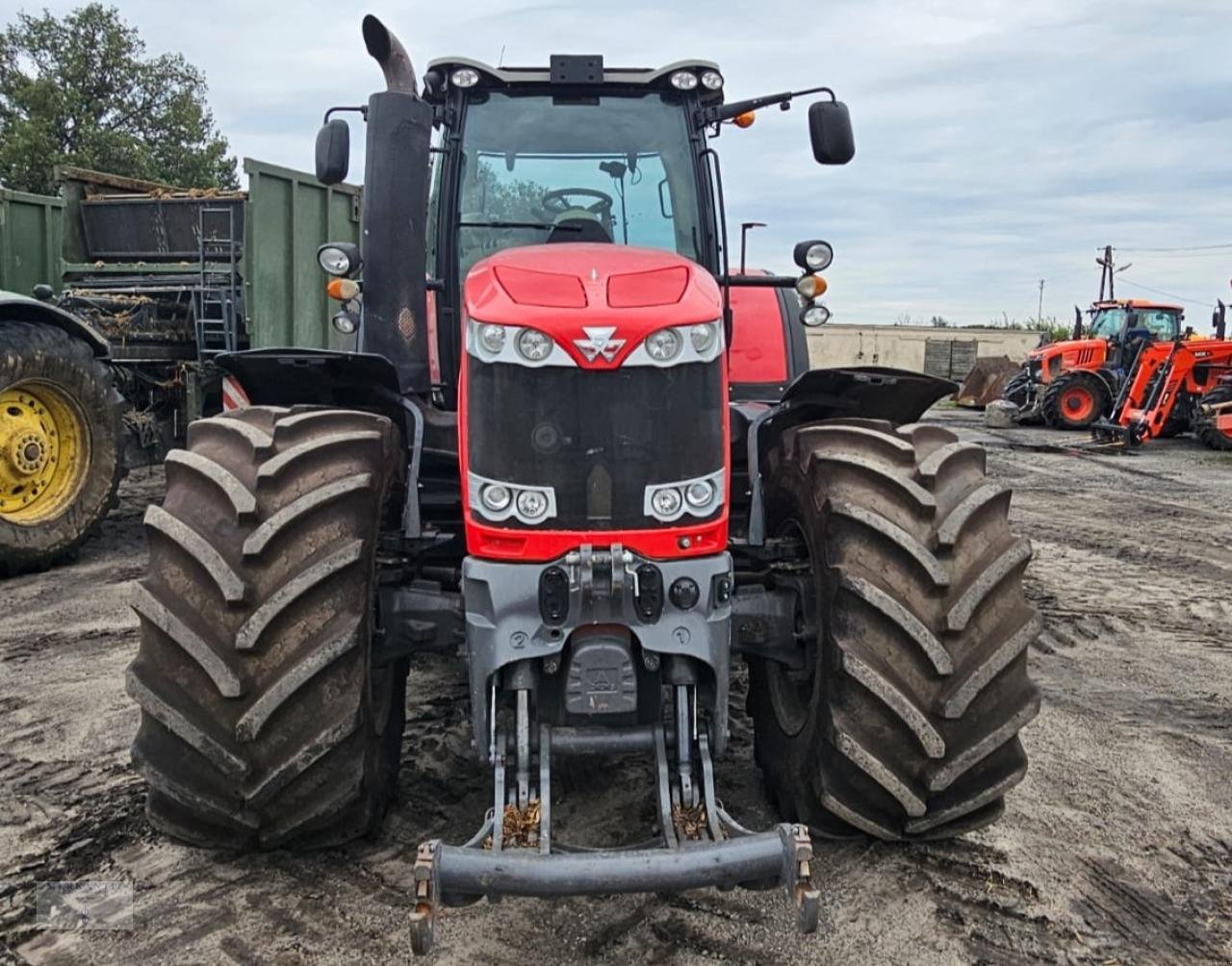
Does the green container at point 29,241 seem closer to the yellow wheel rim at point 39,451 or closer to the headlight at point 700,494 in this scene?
the yellow wheel rim at point 39,451

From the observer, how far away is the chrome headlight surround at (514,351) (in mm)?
2762

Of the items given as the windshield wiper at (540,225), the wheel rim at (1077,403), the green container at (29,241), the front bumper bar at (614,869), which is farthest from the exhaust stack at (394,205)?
the wheel rim at (1077,403)

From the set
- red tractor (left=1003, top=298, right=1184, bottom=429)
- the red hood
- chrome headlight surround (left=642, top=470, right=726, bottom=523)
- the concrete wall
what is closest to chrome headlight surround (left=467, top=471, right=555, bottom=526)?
chrome headlight surround (left=642, top=470, right=726, bottom=523)

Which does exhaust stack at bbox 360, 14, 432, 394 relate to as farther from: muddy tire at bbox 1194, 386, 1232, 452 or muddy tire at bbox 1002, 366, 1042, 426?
muddy tire at bbox 1002, 366, 1042, 426

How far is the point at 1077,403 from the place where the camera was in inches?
803

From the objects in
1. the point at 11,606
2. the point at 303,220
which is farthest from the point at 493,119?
the point at 303,220

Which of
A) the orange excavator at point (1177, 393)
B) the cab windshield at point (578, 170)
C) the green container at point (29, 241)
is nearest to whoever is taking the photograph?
the cab windshield at point (578, 170)

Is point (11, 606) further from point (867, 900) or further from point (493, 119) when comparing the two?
point (867, 900)

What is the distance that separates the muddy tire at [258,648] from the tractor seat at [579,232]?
1223 millimetres

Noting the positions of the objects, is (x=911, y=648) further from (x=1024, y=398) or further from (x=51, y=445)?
Answer: (x=1024, y=398)

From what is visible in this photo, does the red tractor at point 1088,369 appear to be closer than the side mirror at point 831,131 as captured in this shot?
No

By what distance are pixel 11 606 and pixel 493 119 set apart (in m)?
4.00

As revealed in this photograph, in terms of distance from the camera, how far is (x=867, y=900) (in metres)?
2.91

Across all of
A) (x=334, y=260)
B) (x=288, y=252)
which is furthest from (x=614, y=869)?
(x=288, y=252)
